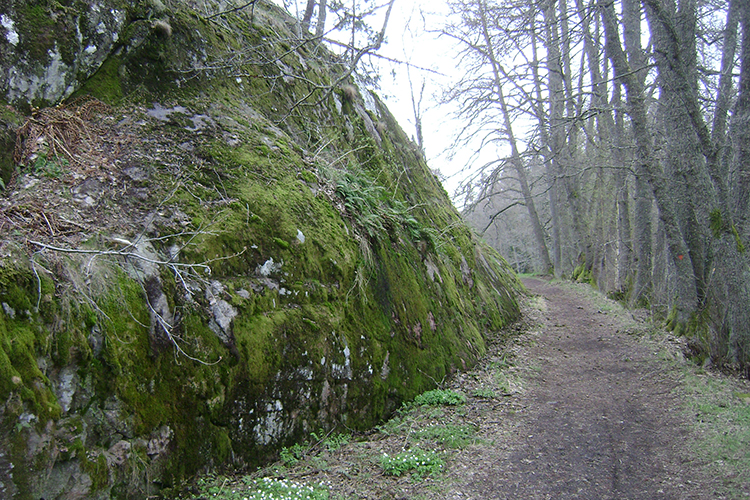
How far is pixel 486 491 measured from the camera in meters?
3.81

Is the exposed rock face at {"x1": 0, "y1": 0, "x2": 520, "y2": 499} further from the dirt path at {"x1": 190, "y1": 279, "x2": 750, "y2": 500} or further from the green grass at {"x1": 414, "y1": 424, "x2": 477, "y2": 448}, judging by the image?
the green grass at {"x1": 414, "y1": 424, "x2": 477, "y2": 448}

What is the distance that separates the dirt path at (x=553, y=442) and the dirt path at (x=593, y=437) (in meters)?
0.01

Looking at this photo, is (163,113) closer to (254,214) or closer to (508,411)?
(254,214)

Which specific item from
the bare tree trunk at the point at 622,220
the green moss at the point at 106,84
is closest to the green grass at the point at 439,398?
the green moss at the point at 106,84

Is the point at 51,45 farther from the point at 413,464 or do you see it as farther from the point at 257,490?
the point at 413,464

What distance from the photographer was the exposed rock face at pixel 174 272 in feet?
9.73

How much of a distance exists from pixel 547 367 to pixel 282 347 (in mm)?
4977

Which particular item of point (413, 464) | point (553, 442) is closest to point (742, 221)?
point (553, 442)

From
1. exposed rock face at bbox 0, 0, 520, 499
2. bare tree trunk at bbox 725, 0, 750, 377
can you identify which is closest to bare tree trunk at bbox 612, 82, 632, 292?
bare tree trunk at bbox 725, 0, 750, 377

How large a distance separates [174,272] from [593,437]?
4.59 metres

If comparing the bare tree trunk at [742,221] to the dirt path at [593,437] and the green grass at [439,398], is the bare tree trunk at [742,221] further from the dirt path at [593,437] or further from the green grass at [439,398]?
the green grass at [439,398]

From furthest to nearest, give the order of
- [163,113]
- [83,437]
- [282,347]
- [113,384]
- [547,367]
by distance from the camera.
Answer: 1. [547,367]
2. [163,113]
3. [282,347]
4. [113,384]
5. [83,437]

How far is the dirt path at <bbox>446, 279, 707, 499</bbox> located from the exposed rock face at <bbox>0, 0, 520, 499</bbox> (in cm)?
138

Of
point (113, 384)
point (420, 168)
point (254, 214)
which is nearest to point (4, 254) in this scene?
point (113, 384)
